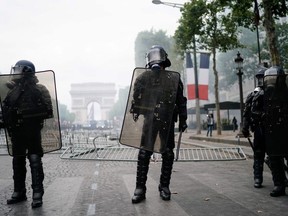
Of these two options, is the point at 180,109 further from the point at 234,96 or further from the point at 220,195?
the point at 234,96

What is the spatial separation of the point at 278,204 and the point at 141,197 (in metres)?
1.63

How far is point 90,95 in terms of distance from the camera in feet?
451

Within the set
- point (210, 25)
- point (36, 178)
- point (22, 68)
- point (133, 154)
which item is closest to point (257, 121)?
point (36, 178)

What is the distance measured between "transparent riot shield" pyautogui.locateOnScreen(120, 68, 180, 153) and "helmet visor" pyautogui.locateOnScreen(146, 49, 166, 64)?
188 mm

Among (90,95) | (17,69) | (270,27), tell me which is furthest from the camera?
(90,95)

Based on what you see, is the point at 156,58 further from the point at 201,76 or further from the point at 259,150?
the point at 201,76

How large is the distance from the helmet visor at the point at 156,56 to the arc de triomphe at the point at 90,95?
131m

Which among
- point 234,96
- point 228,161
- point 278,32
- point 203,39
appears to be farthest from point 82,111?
point 228,161

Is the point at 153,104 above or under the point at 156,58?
under

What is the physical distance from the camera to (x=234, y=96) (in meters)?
69.1

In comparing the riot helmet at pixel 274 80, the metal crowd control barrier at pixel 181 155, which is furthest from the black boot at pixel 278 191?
the metal crowd control barrier at pixel 181 155

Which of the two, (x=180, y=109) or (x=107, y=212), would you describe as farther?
(x=180, y=109)

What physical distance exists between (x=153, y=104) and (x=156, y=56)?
2.07 ft

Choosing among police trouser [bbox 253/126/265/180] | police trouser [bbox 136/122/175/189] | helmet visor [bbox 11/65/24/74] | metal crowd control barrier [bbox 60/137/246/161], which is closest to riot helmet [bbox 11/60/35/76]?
helmet visor [bbox 11/65/24/74]
